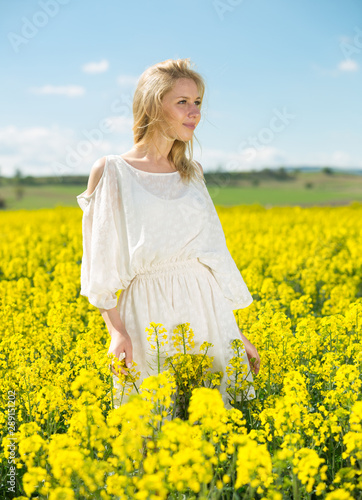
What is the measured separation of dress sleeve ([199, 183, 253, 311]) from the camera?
8.86 ft

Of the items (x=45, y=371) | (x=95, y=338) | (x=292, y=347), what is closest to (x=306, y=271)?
(x=292, y=347)

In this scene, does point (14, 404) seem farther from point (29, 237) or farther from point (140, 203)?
point (29, 237)

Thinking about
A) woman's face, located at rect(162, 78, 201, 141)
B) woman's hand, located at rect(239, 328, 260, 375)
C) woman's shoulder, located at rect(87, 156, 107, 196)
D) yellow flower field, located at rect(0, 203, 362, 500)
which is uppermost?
woman's face, located at rect(162, 78, 201, 141)

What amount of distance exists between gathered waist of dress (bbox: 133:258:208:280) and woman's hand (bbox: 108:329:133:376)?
313 mm

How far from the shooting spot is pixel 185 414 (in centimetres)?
272

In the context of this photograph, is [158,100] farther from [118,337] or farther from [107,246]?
[118,337]

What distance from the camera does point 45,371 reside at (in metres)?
3.19

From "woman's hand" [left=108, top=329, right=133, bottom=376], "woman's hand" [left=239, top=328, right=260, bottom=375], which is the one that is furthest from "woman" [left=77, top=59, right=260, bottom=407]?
"woman's hand" [left=239, top=328, right=260, bottom=375]

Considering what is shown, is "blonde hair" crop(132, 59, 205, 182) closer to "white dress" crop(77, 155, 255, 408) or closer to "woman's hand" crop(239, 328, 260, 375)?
"white dress" crop(77, 155, 255, 408)

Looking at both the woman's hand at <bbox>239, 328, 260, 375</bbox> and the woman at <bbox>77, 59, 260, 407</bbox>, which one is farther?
the woman's hand at <bbox>239, 328, 260, 375</bbox>


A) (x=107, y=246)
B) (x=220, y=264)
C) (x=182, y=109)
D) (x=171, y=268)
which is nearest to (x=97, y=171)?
(x=107, y=246)

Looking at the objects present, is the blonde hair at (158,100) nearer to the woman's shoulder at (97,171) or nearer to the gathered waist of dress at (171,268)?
the woman's shoulder at (97,171)

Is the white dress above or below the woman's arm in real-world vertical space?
above

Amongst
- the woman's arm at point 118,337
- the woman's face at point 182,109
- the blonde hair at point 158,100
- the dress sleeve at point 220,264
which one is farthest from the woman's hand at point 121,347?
the woman's face at point 182,109
